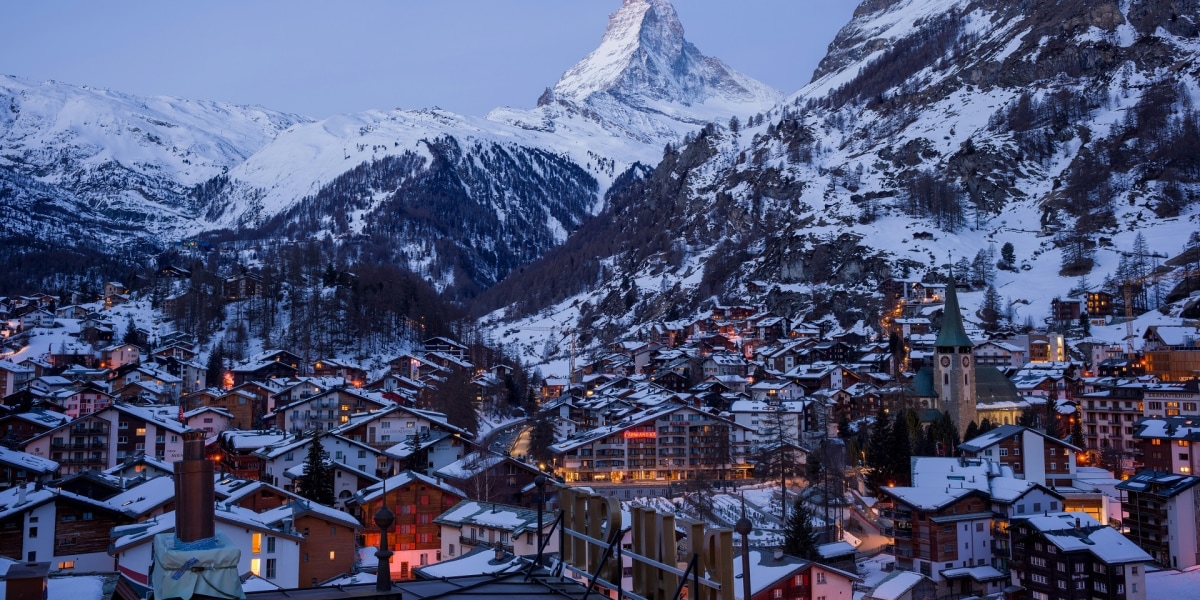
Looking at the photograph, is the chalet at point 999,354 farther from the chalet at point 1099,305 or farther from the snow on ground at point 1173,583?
the snow on ground at point 1173,583

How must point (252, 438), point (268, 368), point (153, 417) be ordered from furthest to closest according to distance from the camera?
point (268, 368)
point (153, 417)
point (252, 438)

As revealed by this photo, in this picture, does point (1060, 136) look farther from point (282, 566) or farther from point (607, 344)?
point (282, 566)

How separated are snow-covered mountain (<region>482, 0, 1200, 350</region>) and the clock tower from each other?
102 feet

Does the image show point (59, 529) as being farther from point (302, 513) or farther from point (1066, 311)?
point (1066, 311)

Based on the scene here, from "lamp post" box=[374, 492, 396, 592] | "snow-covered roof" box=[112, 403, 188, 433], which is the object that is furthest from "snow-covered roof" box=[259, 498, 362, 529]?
→ "snow-covered roof" box=[112, 403, 188, 433]

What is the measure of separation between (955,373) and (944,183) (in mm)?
63397

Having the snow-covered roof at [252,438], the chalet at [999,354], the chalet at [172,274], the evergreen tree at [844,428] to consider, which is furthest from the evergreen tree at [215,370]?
the chalet at [999,354]

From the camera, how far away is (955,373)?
64.7m

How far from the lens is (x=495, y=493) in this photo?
148 feet

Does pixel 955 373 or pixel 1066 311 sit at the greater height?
pixel 1066 311

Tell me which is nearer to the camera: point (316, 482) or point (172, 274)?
point (316, 482)

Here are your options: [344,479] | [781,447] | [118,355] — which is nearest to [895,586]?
[781,447]

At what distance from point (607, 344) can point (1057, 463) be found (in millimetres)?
72161

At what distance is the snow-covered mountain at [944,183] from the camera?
107 m
